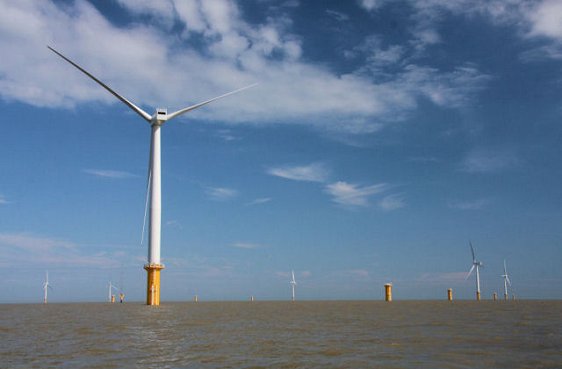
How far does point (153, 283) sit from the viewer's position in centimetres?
6975

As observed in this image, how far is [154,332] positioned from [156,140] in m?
49.8

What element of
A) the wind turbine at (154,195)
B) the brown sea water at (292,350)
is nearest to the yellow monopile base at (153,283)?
the wind turbine at (154,195)

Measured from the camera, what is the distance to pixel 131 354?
20.8m

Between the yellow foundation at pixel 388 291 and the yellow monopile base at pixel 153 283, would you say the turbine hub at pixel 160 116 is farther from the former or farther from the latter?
the yellow foundation at pixel 388 291

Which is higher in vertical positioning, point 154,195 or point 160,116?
point 160,116

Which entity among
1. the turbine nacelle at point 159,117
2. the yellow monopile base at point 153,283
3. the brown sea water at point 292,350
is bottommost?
the brown sea water at point 292,350

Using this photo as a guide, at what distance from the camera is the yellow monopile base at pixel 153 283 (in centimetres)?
6798

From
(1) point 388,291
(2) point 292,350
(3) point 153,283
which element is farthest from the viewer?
(1) point 388,291

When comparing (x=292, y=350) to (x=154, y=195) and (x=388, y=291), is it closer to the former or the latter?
(x=154, y=195)

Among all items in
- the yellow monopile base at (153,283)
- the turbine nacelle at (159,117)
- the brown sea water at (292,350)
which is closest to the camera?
the brown sea water at (292,350)

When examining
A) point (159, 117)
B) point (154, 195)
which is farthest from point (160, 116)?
point (154, 195)

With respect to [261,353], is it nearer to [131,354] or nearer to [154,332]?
[131,354]

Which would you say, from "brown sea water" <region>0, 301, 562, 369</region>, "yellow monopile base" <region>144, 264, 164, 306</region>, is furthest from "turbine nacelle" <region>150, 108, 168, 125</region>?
"brown sea water" <region>0, 301, 562, 369</region>

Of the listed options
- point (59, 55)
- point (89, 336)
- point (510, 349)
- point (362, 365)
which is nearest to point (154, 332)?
point (89, 336)
